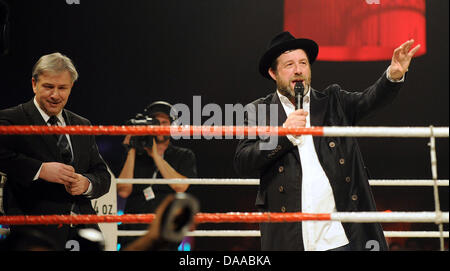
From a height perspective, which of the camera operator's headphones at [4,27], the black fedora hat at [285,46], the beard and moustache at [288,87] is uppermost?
the camera operator's headphones at [4,27]

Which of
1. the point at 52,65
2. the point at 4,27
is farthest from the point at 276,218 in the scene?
the point at 4,27

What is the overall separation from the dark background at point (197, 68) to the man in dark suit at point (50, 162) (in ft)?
8.17

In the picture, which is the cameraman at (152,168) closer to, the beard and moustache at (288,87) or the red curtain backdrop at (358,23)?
the beard and moustache at (288,87)

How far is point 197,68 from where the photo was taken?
4.73m

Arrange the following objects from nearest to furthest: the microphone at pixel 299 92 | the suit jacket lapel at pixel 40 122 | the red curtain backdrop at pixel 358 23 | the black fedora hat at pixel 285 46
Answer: the microphone at pixel 299 92 < the suit jacket lapel at pixel 40 122 < the black fedora hat at pixel 285 46 < the red curtain backdrop at pixel 358 23

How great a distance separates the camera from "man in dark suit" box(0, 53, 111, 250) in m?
1.94

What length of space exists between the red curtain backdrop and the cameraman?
1677 millimetres

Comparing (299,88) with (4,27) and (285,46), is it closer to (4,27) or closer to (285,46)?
(285,46)

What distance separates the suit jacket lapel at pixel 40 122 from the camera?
2080mm

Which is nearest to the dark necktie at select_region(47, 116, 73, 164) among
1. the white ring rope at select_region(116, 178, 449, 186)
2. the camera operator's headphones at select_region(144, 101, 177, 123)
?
the white ring rope at select_region(116, 178, 449, 186)

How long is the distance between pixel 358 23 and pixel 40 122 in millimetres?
3129

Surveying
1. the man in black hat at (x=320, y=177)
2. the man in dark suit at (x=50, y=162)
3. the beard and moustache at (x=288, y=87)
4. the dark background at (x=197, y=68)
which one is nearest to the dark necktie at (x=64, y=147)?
the man in dark suit at (x=50, y=162)
